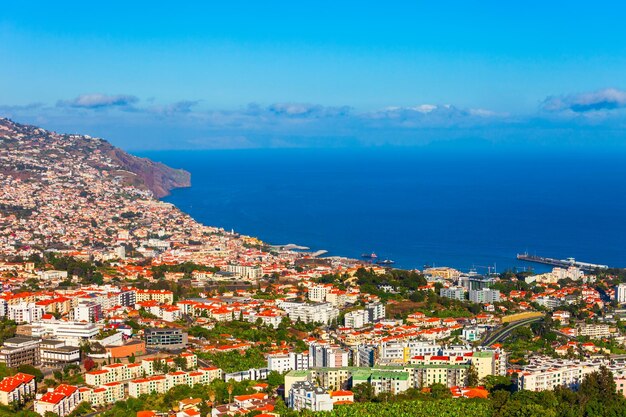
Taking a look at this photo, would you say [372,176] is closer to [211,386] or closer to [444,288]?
[444,288]

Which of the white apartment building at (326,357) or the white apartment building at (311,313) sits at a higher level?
the white apartment building at (311,313)

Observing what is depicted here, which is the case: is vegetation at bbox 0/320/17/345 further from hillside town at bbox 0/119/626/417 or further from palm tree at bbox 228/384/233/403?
palm tree at bbox 228/384/233/403

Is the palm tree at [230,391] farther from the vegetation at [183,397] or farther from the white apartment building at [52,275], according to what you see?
the white apartment building at [52,275]

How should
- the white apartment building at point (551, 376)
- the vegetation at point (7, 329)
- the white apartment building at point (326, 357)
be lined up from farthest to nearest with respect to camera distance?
the vegetation at point (7, 329)
the white apartment building at point (326, 357)
the white apartment building at point (551, 376)

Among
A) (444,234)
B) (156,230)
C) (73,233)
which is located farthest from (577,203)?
(73,233)

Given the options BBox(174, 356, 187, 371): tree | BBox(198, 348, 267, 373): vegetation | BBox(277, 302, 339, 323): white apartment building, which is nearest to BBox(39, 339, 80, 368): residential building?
BBox(174, 356, 187, 371): tree

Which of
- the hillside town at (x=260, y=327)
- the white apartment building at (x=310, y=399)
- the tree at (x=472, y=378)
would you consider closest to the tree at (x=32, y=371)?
the hillside town at (x=260, y=327)

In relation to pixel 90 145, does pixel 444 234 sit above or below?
below

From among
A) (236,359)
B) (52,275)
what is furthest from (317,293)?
(52,275)
